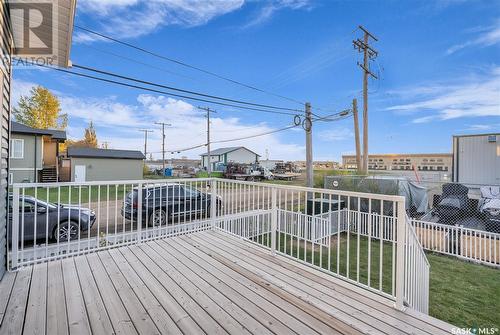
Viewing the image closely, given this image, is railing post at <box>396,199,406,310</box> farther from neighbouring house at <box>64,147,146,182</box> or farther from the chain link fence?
neighbouring house at <box>64,147,146,182</box>

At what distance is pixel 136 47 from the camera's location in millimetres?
7695

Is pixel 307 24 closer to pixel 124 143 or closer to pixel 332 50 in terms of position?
pixel 332 50

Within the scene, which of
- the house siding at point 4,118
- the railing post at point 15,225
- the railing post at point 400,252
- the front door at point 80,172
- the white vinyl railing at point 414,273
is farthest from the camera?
the front door at point 80,172

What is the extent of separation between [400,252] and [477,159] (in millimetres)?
12425

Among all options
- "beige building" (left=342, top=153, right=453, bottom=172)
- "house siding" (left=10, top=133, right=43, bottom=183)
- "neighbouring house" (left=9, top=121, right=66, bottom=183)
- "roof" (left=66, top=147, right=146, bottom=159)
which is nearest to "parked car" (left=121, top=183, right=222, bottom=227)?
"neighbouring house" (left=9, top=121, right=66, bottom=183)

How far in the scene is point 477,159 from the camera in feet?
34.9

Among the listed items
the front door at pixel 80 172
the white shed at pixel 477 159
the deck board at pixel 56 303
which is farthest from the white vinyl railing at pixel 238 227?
the front door at pixel 80 172

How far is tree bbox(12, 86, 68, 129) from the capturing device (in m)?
18.5

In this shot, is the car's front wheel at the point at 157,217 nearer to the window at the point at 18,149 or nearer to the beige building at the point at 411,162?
the window at the point at 18,149

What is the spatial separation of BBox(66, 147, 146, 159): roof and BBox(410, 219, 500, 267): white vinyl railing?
1934cm

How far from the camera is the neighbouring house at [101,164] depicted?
1722 centimetres

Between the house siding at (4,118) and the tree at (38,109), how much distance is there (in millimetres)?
21273

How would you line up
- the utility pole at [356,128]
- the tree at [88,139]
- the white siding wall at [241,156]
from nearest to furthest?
1. the utility pole at [356,128]
2. the tree at [88,139]
3. the white siding wall at [241,156]

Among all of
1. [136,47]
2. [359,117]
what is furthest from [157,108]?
[359,117]
